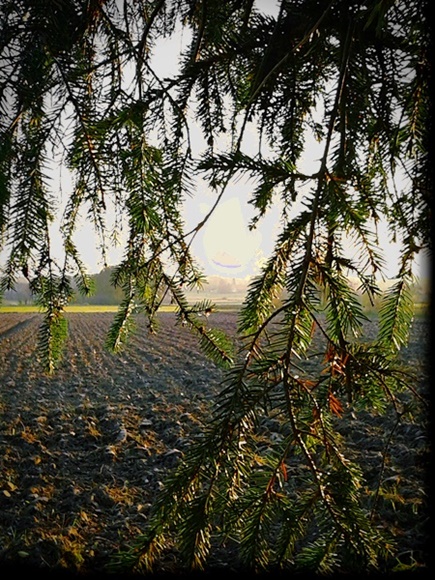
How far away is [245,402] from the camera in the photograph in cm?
40

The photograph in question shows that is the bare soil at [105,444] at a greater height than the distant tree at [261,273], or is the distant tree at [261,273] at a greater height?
the distant tree at [261,273]

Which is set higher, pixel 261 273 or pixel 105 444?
pixel 261 273

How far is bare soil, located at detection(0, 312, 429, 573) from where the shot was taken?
44.6 inches

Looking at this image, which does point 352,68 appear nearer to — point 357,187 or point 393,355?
point 357,187

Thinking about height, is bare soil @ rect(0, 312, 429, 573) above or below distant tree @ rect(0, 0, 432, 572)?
below

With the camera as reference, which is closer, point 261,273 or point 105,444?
point 261,273

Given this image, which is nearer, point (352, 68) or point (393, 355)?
point (393, 355)

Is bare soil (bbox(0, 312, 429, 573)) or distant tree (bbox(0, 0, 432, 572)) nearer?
distant tree (bbox(0, 0, 432, 572))

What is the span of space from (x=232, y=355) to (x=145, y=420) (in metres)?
1.55

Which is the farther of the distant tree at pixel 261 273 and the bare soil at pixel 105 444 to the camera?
the bare soil at pixel 105 444

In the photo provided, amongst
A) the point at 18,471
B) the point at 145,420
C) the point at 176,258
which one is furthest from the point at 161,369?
the point at 176,258

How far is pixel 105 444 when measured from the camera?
1817mm

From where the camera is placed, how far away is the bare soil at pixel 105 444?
1133 millimetres

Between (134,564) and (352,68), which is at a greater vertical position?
(352,68)
